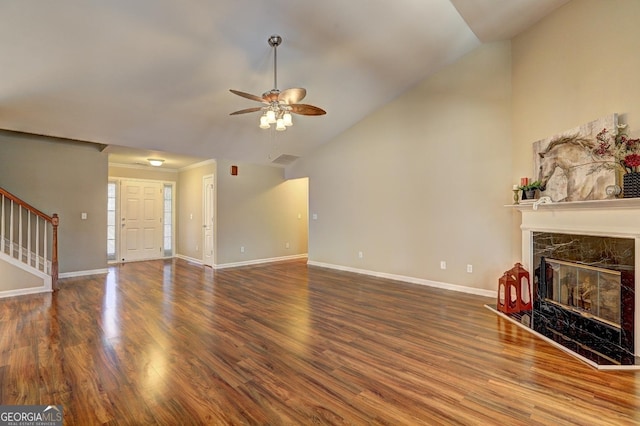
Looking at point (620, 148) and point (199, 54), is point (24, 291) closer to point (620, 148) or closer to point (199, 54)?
point (199, 54)

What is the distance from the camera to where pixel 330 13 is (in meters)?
3.57

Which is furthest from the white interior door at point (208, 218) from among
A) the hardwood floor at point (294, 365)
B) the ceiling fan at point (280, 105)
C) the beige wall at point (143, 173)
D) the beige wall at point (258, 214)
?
the ceiling fan at point (280, 105)

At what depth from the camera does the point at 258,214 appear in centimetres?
743

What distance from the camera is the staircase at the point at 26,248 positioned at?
453cm

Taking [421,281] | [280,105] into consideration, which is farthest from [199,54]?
[421,281]

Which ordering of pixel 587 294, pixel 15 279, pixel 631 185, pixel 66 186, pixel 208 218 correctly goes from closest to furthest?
pixel 631 185, pixel 587 294, pixel 15 279, pixel 66 186, pixel 208 218

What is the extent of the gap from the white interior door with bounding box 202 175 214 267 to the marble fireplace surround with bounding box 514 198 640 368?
5.86 meters

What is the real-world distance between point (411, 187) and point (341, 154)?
5.95 feet

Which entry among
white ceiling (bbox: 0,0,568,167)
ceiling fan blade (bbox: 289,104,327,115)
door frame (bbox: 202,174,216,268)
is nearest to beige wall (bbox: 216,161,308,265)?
door frame (bbox: 202,174,216,268)

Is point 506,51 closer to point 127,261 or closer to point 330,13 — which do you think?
point 330,13

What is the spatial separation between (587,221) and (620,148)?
0.73m

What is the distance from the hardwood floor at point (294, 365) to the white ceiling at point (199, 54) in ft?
8.84

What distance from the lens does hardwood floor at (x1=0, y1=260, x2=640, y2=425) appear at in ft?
6.17

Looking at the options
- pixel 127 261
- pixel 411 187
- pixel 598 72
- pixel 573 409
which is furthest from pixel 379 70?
pixel 127 261
